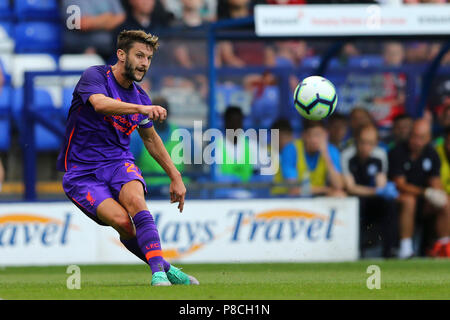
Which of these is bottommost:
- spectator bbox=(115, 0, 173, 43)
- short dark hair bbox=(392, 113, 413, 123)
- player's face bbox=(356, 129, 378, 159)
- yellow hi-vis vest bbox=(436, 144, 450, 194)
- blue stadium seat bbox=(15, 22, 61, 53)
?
yellow hi-vis vest bbox=(436, 144, 450, 194)

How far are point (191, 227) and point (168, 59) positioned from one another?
10.4 ft

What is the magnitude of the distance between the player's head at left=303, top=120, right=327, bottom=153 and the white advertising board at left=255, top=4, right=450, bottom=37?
4.27 ft

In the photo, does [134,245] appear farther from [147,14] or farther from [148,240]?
[147,14]

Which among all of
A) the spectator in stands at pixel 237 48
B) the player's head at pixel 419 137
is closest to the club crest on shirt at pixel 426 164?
the player's head at pixel 419 137

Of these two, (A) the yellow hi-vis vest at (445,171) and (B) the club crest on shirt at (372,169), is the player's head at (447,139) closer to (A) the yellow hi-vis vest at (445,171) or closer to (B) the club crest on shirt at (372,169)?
(A) the yellow hi-vis vest at (445,171)

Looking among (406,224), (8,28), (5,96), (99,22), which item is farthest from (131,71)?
(8,28)

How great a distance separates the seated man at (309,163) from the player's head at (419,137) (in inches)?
43.8

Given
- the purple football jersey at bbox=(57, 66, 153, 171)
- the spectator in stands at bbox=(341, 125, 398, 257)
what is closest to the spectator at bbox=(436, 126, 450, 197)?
Result: the spectator in stands at bbox=(341, 125, 398, 257)

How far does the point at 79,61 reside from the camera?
16.7 metres

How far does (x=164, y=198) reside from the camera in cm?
1406

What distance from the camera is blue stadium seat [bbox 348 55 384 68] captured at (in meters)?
16.2

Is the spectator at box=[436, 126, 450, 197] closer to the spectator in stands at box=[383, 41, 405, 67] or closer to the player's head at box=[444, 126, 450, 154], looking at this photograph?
the player's head at box=[444, 126, 450, 154]
